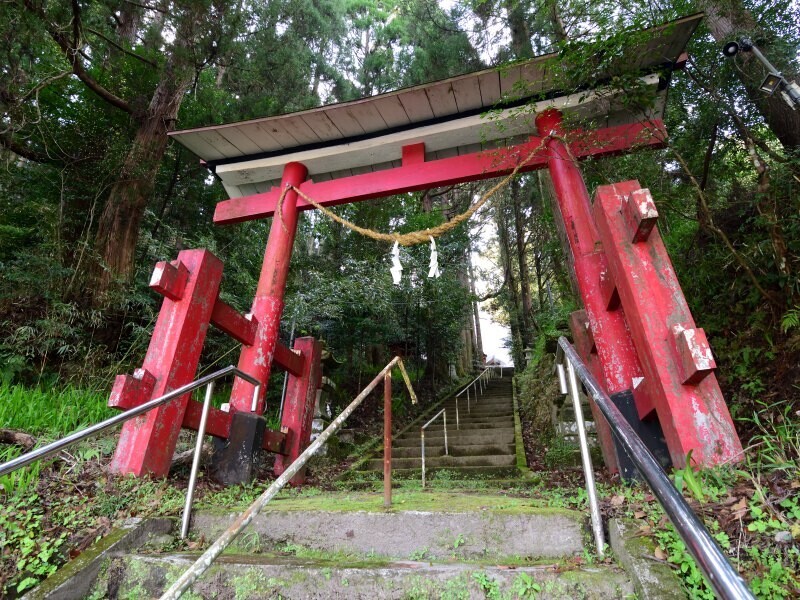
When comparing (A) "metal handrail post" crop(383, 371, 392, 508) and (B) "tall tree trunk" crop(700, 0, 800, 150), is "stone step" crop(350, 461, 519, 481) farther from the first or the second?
(B) "tall tree trunk" crop(700, 0, 800, 150)

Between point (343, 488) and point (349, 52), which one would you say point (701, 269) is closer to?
point (343, 488)

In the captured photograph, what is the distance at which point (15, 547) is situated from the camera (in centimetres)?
184

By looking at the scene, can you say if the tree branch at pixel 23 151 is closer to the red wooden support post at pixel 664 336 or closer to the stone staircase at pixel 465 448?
the stone staircase at pixel 465 448

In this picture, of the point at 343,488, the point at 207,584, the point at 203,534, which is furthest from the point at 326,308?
the point at 207,584

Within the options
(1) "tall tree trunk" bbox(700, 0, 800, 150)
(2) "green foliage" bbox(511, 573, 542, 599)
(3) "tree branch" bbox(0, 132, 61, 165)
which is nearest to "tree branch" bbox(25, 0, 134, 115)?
(3) "tree branch" bbox(0, 132, 61, 165)

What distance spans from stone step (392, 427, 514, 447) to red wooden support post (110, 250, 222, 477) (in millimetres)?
4263

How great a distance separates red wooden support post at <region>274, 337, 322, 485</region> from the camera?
4004mm

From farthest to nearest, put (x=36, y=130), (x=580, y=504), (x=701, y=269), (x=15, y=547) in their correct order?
(x=36, y=130) < (x=701, y=269) < (x=580, y=504) < (x=15, y=547)

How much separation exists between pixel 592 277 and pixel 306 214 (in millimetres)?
7273

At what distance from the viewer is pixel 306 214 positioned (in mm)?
9469

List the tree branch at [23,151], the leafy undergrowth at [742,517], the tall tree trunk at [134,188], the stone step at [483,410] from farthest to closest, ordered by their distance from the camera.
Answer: the stone step at [483,410], the tall tree trunk at [134,188], the tree branch at [23,151], the leafy undergrowth at [742,517]

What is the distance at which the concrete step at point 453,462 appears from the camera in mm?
5292

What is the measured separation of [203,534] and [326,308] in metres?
5.23

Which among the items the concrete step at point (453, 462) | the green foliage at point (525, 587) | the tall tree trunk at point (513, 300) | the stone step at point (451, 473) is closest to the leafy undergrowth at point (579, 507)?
the green foliage at point (525, 587)
